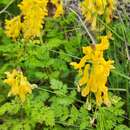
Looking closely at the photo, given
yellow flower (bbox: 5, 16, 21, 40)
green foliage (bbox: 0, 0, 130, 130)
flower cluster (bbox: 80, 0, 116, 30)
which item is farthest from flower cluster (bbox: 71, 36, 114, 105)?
yellow flower (bbox: 5, 16, 21, 40)

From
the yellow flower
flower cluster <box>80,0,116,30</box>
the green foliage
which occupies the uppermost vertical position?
flower cluster <box>80,0,116,30</box>

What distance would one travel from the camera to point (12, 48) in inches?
125

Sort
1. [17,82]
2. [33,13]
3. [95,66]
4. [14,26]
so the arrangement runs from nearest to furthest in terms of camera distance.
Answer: [95,66] → [17,82] → [33,13] → [14,26]

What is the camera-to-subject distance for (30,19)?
9.28 feet

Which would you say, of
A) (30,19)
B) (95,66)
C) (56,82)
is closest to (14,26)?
(30,19)

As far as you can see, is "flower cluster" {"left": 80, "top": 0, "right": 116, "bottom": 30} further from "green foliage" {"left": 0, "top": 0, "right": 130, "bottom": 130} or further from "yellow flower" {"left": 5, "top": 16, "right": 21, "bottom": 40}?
"yellow flower" {"left": 5, "top": 16, "right": 21, "bottom": 40}

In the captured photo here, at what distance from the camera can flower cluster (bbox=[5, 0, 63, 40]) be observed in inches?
109

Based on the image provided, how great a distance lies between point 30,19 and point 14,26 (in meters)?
0.23

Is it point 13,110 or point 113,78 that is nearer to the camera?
point 13,110

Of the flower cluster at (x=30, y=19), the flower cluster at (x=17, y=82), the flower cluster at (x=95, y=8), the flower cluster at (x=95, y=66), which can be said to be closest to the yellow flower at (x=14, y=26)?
the flower cluster at (x=30, y=19)

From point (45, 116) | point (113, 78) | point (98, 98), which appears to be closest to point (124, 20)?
point (113, 78)

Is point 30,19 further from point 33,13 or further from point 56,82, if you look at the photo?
point 56,82

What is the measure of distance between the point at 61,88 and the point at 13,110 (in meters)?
0.35

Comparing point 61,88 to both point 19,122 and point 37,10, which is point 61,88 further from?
point 37,10
